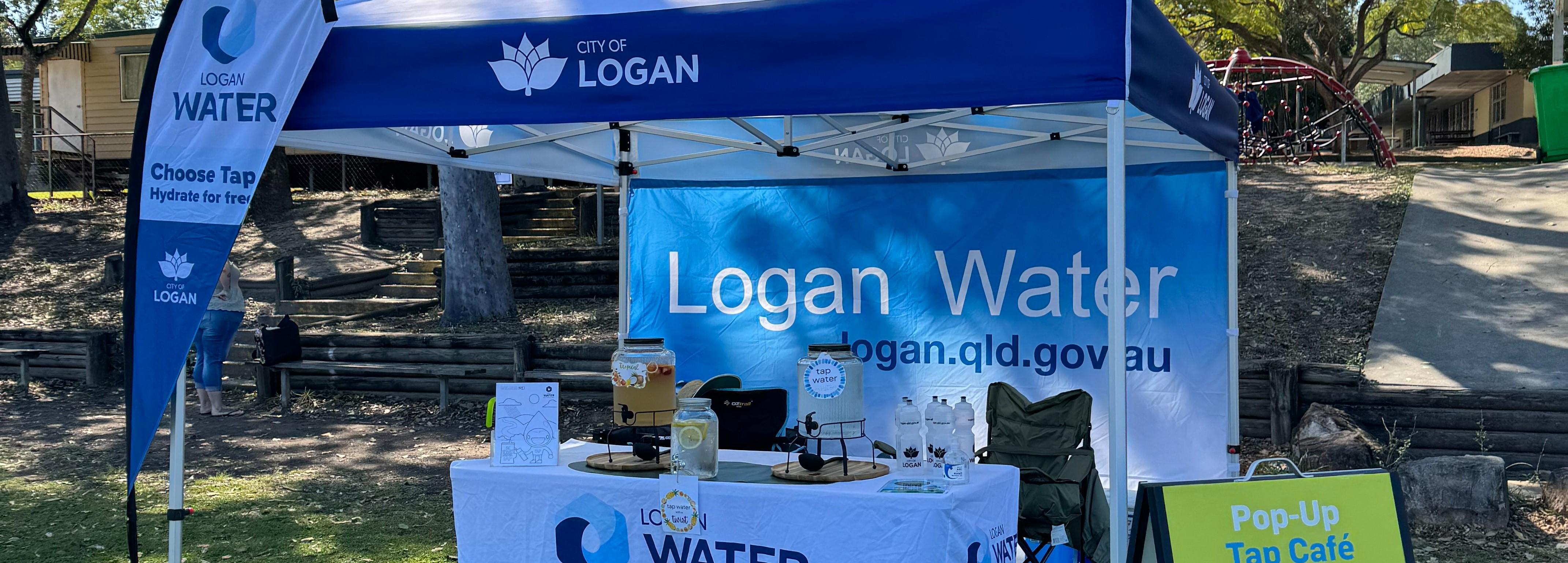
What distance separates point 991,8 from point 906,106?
14.6 inches

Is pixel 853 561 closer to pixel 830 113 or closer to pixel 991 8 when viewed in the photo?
pixel 830 113

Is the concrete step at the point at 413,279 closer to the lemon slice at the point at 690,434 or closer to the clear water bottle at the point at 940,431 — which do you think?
the lemon slice at the point at 690,434

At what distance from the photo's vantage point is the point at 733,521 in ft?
12.2

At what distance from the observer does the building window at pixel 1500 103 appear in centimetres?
2698

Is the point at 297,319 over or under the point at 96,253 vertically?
under

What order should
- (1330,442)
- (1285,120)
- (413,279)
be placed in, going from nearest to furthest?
(1330,442) < (413,279) < (1285,120)

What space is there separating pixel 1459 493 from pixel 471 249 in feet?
29.4

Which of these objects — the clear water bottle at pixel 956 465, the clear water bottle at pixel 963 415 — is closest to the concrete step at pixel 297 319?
the clear water bottle at pixel 963 415

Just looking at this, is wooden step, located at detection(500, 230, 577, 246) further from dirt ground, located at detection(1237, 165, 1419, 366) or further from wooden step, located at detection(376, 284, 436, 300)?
dirt ground, located at detection(1237, 165, 1419, 366)

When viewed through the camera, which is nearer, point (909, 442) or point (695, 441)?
point (695, 441)

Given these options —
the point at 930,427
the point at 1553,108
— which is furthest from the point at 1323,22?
the point at 930,427

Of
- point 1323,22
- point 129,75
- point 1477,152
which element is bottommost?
point 1477,152

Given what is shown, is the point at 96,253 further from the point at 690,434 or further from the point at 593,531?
the point at 690,434

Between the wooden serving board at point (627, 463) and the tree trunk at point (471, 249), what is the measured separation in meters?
7.99
